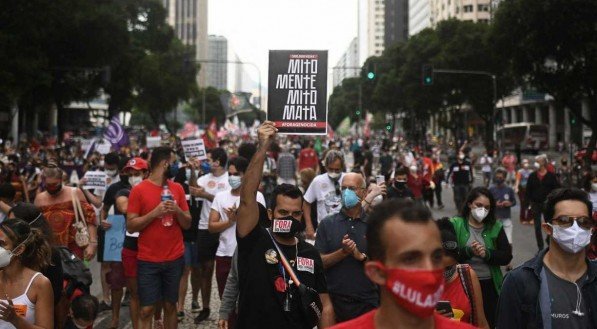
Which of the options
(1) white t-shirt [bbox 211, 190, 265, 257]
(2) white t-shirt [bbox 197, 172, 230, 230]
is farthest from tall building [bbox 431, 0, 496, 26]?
(1) white t-shirt [bbox 211, 190, 265, 257]

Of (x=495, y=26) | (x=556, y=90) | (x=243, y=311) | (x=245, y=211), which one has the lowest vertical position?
(x=243, y=311)

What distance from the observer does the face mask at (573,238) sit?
3910 millimetres

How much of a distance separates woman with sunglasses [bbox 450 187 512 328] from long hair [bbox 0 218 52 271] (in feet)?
9.15

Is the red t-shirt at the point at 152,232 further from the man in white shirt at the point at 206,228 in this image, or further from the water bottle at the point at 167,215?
the man in white shirt at the point at 206,228

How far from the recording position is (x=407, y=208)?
2.46m

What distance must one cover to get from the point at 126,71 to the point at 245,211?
49569 millimetres

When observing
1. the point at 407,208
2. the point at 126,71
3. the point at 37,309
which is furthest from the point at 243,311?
the point at 126,71

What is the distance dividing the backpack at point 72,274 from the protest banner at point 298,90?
1.78m

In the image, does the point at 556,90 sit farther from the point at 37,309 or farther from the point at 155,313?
the point at 37,309

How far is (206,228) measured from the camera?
29.1ft

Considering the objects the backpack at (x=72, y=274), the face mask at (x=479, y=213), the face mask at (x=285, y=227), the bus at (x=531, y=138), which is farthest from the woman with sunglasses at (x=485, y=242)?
the bus at (x=531, y=138)

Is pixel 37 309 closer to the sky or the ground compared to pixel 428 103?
closer to the ground

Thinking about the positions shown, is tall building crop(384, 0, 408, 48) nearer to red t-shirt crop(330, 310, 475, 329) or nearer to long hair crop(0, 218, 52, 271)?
long hair crop(0, 218, 52, 271)

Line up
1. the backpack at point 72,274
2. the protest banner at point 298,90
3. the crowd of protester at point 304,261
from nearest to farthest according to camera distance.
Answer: the crowd of protester at point 304,261
the backpack at point 72,274
the protest banner at point 298,90
